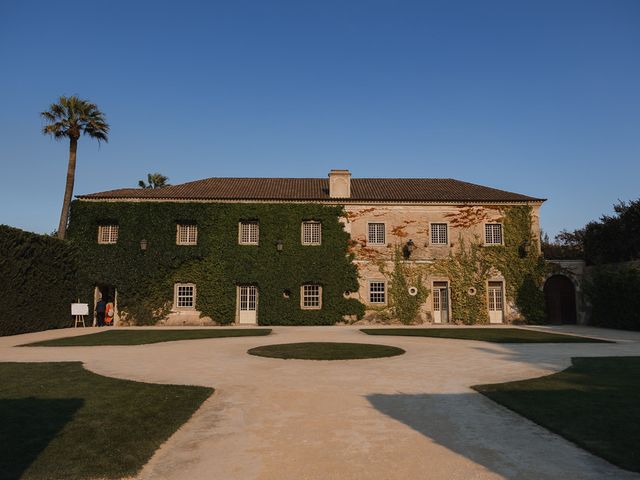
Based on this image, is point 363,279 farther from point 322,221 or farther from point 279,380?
point 279,380

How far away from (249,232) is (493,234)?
15.7 m

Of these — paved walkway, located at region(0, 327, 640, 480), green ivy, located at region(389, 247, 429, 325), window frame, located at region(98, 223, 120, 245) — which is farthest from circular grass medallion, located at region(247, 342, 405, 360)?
window frame, located at region(98, 223, 120, 245)

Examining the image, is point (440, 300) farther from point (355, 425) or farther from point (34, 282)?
point (355, 425)

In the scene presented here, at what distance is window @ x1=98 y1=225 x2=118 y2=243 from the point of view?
26828 mm

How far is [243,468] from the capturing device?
14.2ft

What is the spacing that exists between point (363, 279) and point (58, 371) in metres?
19.3

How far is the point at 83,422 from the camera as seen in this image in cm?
569

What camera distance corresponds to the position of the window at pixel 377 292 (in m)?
26.7

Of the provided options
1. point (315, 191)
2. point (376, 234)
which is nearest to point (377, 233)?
point (376, 234)

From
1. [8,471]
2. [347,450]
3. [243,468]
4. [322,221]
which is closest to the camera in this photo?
[8,471]

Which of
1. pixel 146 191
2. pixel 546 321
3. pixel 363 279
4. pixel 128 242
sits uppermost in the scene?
pixel 146 191

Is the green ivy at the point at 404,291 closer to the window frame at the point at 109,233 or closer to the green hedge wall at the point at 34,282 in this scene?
the window frame at the point at 109,233

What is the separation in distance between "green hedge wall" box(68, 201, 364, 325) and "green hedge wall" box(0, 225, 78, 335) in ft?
7.50

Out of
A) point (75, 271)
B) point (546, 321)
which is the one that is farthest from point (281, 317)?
point (546, 321)
